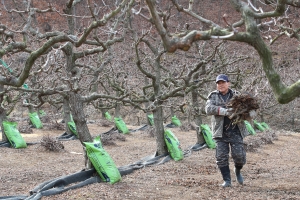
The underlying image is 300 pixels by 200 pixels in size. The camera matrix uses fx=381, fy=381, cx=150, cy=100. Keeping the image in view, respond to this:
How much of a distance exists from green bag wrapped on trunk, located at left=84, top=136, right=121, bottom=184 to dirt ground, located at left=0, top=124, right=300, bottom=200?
0.43 feet

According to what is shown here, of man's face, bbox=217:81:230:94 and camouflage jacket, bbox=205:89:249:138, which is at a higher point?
man's face, bbox=217:81:230:94

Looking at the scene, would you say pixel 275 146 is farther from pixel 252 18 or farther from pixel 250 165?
pixel 252 18

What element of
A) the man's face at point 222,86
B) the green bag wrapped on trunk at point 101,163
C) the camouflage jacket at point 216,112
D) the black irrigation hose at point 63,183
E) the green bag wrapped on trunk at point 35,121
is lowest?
the green bag wrapped on trunk at point 35,121

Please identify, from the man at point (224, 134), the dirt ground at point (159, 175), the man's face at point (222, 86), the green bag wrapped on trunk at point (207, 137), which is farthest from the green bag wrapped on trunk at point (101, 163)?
the green bag wrapped on trunk at point (207, 137)

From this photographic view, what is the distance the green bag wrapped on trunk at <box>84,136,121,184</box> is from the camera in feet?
18.4

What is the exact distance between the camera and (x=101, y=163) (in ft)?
18.5

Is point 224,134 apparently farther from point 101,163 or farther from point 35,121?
point 35,121

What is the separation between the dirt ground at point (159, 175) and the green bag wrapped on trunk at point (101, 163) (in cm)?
13

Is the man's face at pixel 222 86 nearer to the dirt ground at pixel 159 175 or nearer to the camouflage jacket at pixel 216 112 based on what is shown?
the camouflage jacket at pixel 216 112

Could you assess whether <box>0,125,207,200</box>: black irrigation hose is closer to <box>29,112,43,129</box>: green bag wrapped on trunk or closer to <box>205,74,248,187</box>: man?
<box>205,74,248,187</box>: man

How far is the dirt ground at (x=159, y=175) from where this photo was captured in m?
5.05

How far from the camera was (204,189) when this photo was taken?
5352 millimetres

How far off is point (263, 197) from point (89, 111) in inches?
736

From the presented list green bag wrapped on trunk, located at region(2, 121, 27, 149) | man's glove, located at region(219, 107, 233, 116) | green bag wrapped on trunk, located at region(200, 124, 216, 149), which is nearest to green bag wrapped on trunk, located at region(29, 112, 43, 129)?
green bag wrapped on trunk, located at region(2, 121, 27, 149)
